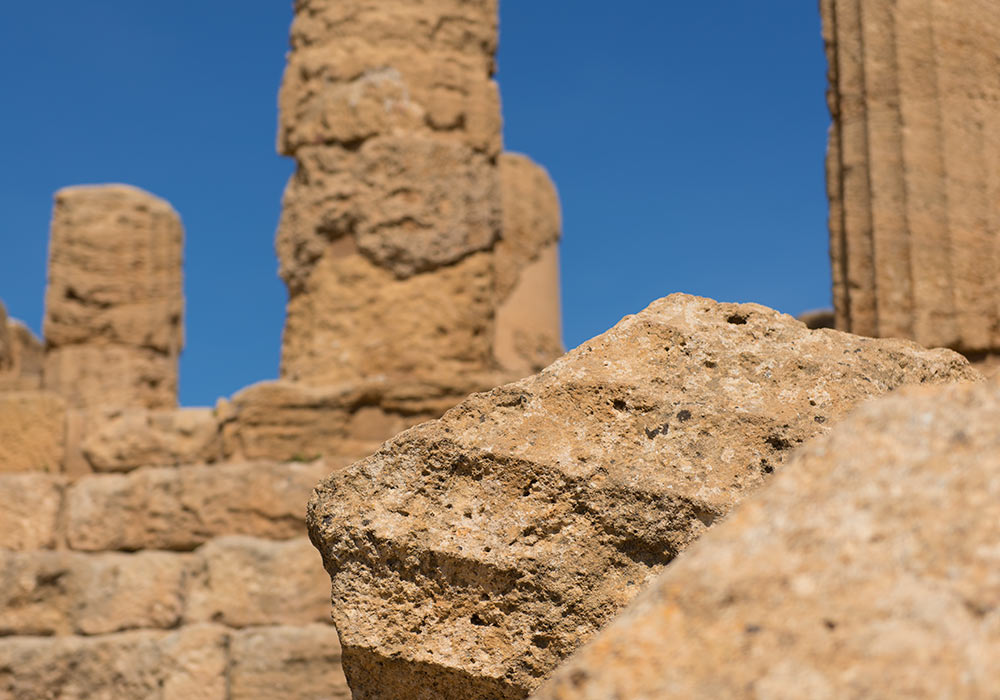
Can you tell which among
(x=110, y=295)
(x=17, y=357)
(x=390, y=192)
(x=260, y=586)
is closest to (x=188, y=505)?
(x=260, y=586)

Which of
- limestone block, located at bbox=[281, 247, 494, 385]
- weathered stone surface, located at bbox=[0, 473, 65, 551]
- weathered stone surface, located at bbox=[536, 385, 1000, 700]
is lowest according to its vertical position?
weathered stone surface, located at bbox=[0, 473, 65, 551]

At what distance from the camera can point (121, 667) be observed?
518cm

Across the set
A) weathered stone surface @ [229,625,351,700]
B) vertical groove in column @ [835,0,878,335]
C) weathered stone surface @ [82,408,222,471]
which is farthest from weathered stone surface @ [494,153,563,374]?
vertical groove in column @ [835,0,878,335]

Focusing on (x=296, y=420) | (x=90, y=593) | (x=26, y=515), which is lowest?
(x=90, y=593)

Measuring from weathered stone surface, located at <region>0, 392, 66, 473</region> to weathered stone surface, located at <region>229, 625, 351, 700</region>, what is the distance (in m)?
1.58

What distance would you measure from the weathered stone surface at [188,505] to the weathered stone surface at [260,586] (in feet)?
0.46

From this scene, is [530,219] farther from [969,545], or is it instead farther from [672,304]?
[969,545]

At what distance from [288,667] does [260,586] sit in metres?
0.41

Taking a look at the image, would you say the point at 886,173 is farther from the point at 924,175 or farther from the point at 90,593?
the point at 90,593

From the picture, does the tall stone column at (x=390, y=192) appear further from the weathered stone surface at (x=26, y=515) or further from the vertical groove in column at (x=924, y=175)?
the vertical groove in column at (x=924, y=175)

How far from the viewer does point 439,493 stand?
2.01 m

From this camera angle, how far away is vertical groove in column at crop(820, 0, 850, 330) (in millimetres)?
4539

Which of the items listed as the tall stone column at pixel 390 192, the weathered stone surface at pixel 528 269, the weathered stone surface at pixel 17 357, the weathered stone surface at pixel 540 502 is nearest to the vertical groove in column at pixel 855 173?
the tall stone column at pixel 390 192

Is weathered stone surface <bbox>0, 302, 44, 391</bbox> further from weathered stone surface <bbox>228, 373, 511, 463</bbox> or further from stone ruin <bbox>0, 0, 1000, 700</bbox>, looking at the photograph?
weathered stone surface <bbox>228, 373, 511, 463</bbox>
